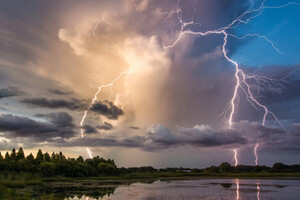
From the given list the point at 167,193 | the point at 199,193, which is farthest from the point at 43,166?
the point at 199,193

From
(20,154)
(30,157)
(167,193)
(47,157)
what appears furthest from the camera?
(47,157)

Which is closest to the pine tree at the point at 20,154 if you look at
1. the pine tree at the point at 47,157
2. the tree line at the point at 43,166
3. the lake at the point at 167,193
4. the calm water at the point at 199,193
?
the tree line at the point at 43,166

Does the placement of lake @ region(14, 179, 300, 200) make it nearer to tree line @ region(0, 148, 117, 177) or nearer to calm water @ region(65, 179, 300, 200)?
calm water @ region(65, 179, 300, 200)

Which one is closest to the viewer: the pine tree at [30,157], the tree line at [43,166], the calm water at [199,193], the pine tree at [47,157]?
the calm water at [199,193]

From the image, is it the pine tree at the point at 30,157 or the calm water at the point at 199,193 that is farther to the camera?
the pine tree at the point at 30,157

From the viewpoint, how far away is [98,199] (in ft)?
95.8

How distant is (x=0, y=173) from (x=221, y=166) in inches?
5001

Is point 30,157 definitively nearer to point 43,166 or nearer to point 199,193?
point 43,166

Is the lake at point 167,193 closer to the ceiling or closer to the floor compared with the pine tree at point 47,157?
closer to the floor

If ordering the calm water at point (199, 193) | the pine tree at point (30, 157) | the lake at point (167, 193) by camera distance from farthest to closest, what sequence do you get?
the pine tree at point (30, 157), the lake at point (167, 193), the calm water at point (199, 193)

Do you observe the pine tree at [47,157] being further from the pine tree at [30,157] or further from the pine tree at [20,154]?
A: the pine tree at [20,154]

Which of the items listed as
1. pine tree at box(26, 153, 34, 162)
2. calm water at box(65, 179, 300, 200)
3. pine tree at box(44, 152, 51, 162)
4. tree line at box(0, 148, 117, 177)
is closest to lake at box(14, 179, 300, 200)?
calm water at box(65, 179, 300, 200)

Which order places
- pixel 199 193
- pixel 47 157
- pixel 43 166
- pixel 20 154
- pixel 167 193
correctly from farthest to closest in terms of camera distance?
1. pixel 47 157
2. pixel 20 154
3. pixel 43 166
4. pixel 199 193
5. pixel 167 193

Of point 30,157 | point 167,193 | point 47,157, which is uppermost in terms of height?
point 30,157
